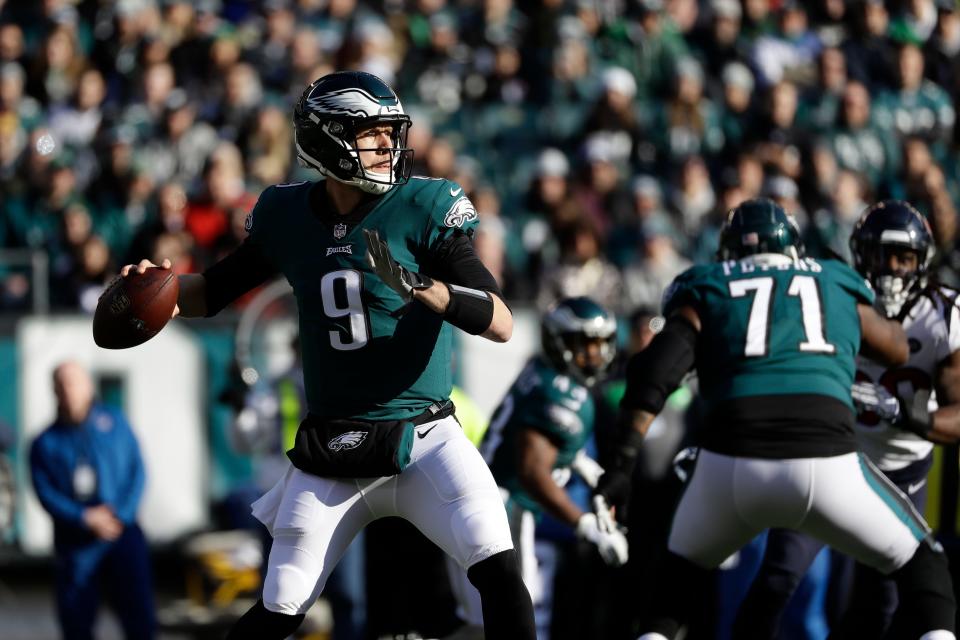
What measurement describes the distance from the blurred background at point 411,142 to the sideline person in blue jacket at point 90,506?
580 mm

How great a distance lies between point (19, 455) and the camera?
9320 millimetres

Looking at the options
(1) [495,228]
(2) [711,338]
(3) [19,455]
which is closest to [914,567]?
(2) [711,338]

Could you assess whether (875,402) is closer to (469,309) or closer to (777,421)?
(777,421)

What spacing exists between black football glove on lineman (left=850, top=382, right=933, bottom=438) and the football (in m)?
2.26

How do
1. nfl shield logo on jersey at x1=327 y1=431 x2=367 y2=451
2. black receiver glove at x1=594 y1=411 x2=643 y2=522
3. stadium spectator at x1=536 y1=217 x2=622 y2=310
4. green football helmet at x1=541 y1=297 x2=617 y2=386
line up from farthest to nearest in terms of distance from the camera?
stadium spectator at x1=536 y1=217 x2=622 y2=310, green football helmet at x1=541 y1=297 x2=617 y2=386, black receiver glove at x1=594 y1=411 x2=643 y2=522, nfl shield logo on jersey at x1=327 y1=431 x2=367 y2=451

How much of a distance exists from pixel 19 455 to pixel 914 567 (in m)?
5.93

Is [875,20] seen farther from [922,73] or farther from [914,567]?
[914,567]

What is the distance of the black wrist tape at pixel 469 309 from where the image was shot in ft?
14.2

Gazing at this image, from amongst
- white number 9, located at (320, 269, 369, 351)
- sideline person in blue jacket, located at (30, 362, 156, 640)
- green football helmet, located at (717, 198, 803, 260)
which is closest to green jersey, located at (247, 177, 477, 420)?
white number 9, located at (320, 269, 369, 351)

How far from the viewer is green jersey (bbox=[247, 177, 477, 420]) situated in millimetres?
4621

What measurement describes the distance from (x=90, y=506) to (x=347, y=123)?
12.9 ft

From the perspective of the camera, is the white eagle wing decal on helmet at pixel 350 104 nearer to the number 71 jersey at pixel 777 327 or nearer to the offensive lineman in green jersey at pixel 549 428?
the number 71 jersey at pixel 777 327

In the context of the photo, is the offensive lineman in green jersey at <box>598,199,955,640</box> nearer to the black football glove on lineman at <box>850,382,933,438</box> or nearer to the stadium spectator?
the black football glove on lineman at <box>850,382,933,438</box>

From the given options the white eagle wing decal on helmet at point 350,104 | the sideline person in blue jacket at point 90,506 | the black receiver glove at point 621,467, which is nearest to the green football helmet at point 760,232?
the black receiver glove at point 621,467
